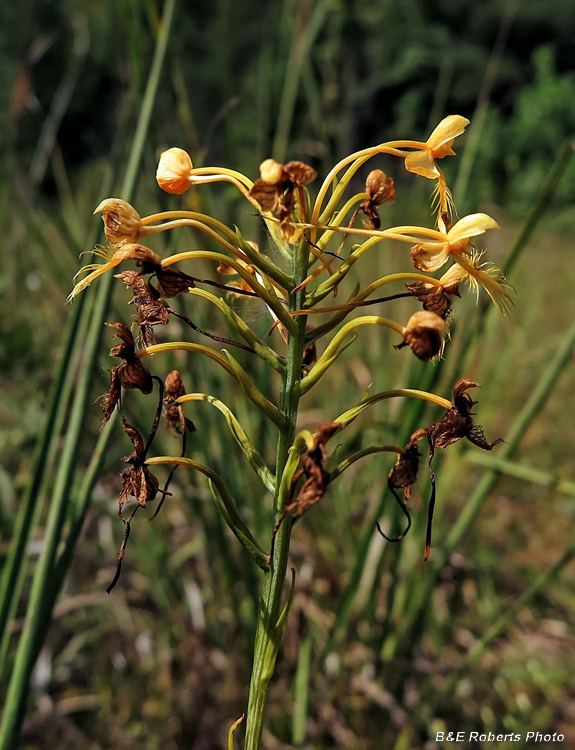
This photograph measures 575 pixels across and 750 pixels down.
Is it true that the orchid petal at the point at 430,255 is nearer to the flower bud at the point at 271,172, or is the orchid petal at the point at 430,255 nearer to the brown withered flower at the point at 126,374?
the flower bud at the point at 271,172

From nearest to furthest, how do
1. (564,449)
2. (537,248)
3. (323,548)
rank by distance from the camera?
(323,548), (564,449), (537,248)

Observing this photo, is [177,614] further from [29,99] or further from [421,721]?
[29,99]

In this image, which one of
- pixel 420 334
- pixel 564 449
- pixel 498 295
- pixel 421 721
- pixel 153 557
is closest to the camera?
pixel 420 334

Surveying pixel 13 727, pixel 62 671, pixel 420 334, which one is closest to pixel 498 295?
pixel 420 334

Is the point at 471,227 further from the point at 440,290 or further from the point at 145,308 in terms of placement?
the point at 145,308

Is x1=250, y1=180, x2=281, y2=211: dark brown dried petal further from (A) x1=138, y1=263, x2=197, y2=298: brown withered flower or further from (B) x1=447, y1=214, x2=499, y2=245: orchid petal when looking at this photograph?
(B) x1=447, y1=214, x2=499, y2=245: orchid petal

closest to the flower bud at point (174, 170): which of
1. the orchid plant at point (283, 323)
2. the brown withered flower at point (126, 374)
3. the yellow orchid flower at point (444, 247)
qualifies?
the orchid plant at point (283, 323)

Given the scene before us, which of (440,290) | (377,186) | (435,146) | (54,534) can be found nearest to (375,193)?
(377,186)
